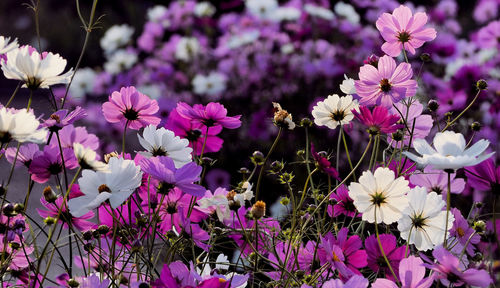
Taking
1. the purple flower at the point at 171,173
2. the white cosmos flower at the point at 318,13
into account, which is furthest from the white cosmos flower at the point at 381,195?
the white cosmos flower at the point at 318,13

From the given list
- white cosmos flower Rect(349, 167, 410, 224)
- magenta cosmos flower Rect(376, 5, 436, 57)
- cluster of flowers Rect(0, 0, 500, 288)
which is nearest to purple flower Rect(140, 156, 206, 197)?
cluster of flowers Rect(0, 0, 500, 288)

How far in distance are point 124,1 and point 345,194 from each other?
3.80m

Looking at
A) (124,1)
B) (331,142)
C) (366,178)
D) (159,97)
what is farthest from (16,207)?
(124,1)

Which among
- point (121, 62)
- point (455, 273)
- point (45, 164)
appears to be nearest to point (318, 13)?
point (121, 62)

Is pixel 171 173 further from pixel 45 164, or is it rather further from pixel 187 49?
pixel 187 49

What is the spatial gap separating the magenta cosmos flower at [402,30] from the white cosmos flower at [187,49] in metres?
1.94

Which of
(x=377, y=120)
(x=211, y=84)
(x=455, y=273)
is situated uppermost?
(x=211, y=84)

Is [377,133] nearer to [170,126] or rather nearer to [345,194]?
[345,194]

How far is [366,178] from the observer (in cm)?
47

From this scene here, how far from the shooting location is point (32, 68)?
0.48 m

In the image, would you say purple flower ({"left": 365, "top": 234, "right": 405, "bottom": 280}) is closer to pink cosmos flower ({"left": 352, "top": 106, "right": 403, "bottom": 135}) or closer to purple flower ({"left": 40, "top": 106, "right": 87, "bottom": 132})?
pink cosmos flower ({"left": 352, "top": 106, "right": 403, "bottom": 135})

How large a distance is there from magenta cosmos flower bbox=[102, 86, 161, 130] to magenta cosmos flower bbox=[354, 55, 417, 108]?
6.5 inches

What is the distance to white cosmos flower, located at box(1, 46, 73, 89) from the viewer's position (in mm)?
477

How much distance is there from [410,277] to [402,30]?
0.23m
